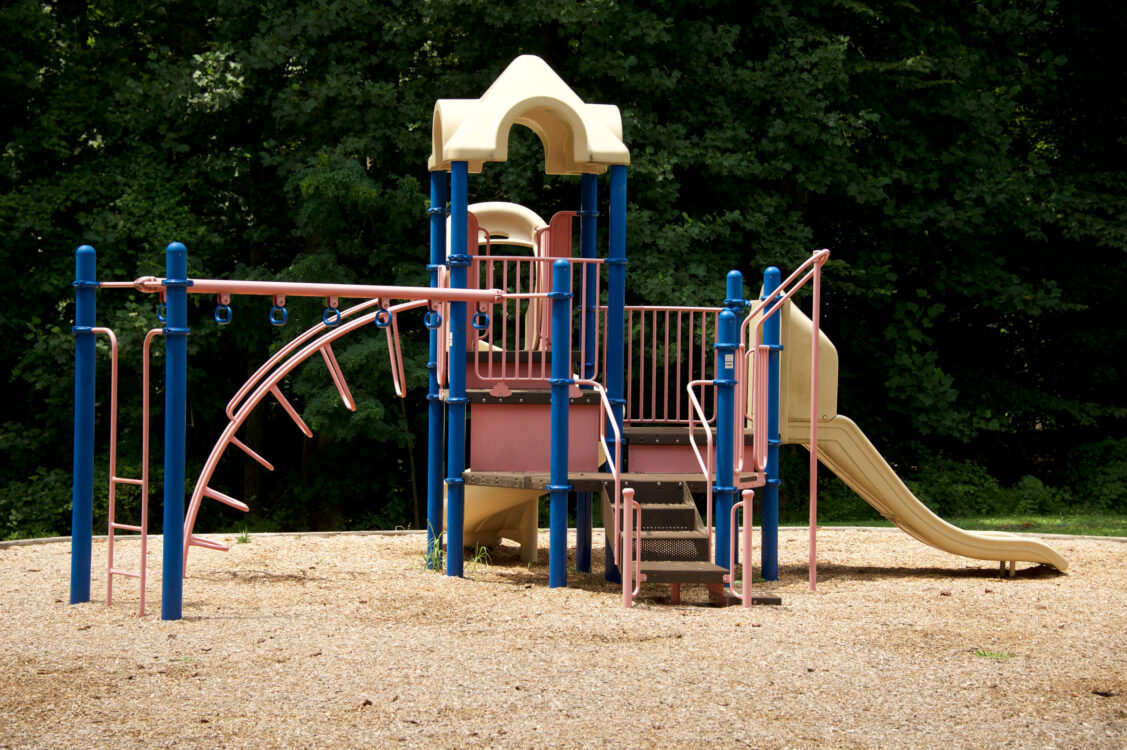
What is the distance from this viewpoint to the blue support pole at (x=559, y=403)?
24.8 ft

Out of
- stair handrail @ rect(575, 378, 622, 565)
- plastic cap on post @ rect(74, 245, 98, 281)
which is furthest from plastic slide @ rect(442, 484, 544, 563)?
plastic cap on post @ rect(74, 245, 98, 281)

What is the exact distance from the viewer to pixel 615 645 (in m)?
5.79

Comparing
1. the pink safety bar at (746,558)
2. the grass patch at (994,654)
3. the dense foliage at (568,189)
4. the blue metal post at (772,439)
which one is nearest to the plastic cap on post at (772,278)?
the blue metal post at (772,439)

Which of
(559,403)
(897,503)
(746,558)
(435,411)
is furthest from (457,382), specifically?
(897,503)

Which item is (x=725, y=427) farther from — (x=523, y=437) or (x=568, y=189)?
(x=568, y=189)

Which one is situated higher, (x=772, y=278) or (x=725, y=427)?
(x=772, y=278)

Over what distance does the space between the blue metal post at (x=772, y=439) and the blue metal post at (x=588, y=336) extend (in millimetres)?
1261

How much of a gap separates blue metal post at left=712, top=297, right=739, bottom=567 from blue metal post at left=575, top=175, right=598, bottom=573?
134 cm

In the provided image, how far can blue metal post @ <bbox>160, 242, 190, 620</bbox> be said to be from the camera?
256 inches

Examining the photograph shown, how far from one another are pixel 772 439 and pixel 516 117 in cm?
293

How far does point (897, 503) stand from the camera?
8.58 metres

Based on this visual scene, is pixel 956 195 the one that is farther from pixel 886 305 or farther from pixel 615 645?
pixel 615 645

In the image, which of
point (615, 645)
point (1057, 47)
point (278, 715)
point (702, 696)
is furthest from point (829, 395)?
point (1057, 47)

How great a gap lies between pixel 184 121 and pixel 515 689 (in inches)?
467
